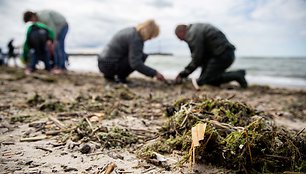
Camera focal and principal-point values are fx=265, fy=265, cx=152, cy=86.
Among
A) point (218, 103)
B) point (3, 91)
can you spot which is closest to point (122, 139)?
point (218, 103)

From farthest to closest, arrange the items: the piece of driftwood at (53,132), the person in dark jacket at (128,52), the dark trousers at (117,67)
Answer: the dark trousers at (117,67)
the person in dark jacket at (128,52)
the piece of driftwood at (53,132)

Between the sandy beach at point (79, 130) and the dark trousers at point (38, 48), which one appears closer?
the sandy beach at point (79, 130)

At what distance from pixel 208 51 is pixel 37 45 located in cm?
464

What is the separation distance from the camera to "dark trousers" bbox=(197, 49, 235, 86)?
607cm

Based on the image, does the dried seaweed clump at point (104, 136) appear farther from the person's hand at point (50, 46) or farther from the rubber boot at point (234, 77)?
the person's hand at point (50, 46)

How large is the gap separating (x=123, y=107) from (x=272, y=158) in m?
2.26

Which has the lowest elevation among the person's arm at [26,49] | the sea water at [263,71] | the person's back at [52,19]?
the sea water at [263,71]

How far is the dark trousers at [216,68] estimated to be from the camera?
6.07 metres

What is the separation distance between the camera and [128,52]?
595 cm

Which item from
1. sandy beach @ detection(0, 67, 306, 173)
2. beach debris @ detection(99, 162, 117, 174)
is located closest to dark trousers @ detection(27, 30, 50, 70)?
sandy beach @ detection(0, 67, 306, 173)

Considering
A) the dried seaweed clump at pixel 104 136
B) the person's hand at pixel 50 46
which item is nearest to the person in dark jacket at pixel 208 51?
the person's hand at pixel 50 46

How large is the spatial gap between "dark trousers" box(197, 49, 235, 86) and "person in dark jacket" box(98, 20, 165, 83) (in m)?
1.24

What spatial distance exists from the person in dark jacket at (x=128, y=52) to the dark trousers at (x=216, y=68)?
4.06 feet

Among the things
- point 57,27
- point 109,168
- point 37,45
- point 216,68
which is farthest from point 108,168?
point 57,27
